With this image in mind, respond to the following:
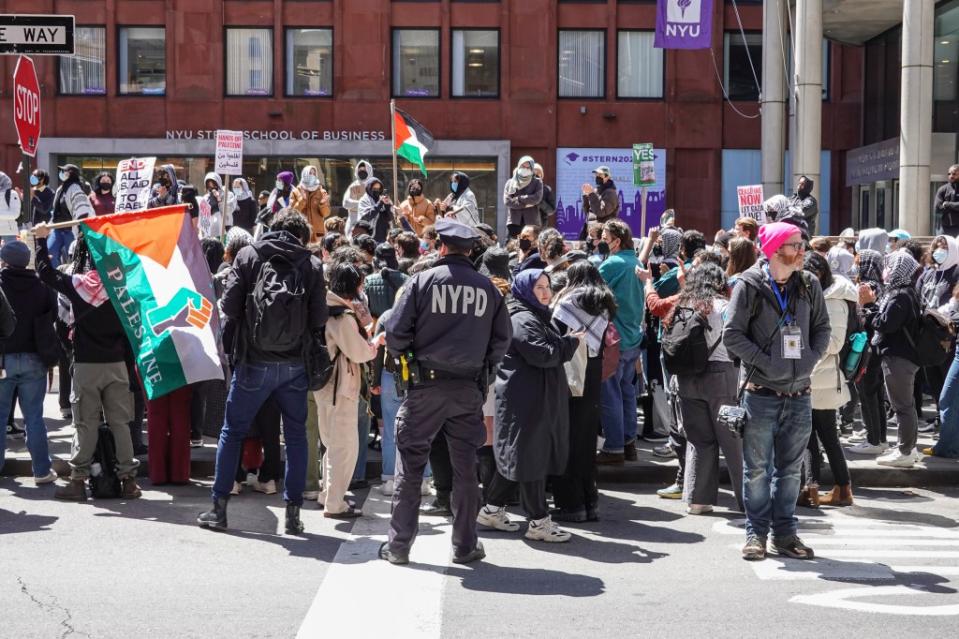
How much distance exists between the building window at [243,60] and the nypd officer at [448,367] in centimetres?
2839

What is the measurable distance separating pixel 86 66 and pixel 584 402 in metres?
29.4

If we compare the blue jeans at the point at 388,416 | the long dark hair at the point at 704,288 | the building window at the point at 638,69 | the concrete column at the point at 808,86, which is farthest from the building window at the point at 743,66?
the blue jeans at the point at 388,416

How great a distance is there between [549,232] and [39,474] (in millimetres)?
4545

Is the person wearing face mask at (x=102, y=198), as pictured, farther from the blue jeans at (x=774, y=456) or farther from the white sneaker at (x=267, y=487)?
the blue jeans at (x=774, y=456)

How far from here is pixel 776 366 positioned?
24.8ft

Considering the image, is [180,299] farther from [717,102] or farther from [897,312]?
[717,102]

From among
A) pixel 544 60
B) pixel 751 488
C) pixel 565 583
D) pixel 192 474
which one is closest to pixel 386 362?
pixel 565 583

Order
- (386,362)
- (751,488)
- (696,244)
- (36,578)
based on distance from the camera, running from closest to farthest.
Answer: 1. (36,578)
2. (751,488)
3. (386,362)
4. (696,244)

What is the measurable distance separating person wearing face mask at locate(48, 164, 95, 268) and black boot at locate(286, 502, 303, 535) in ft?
30.3

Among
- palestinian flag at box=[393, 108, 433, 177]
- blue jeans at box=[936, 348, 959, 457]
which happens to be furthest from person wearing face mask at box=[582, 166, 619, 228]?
blue jeans at box=[936, 348, 959, 457]

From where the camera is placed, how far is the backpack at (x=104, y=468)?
31.2 ft

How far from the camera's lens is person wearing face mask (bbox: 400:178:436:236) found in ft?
59.3

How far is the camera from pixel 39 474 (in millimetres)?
10031

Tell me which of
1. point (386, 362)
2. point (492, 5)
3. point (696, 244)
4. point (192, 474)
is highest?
point (492, 5)
